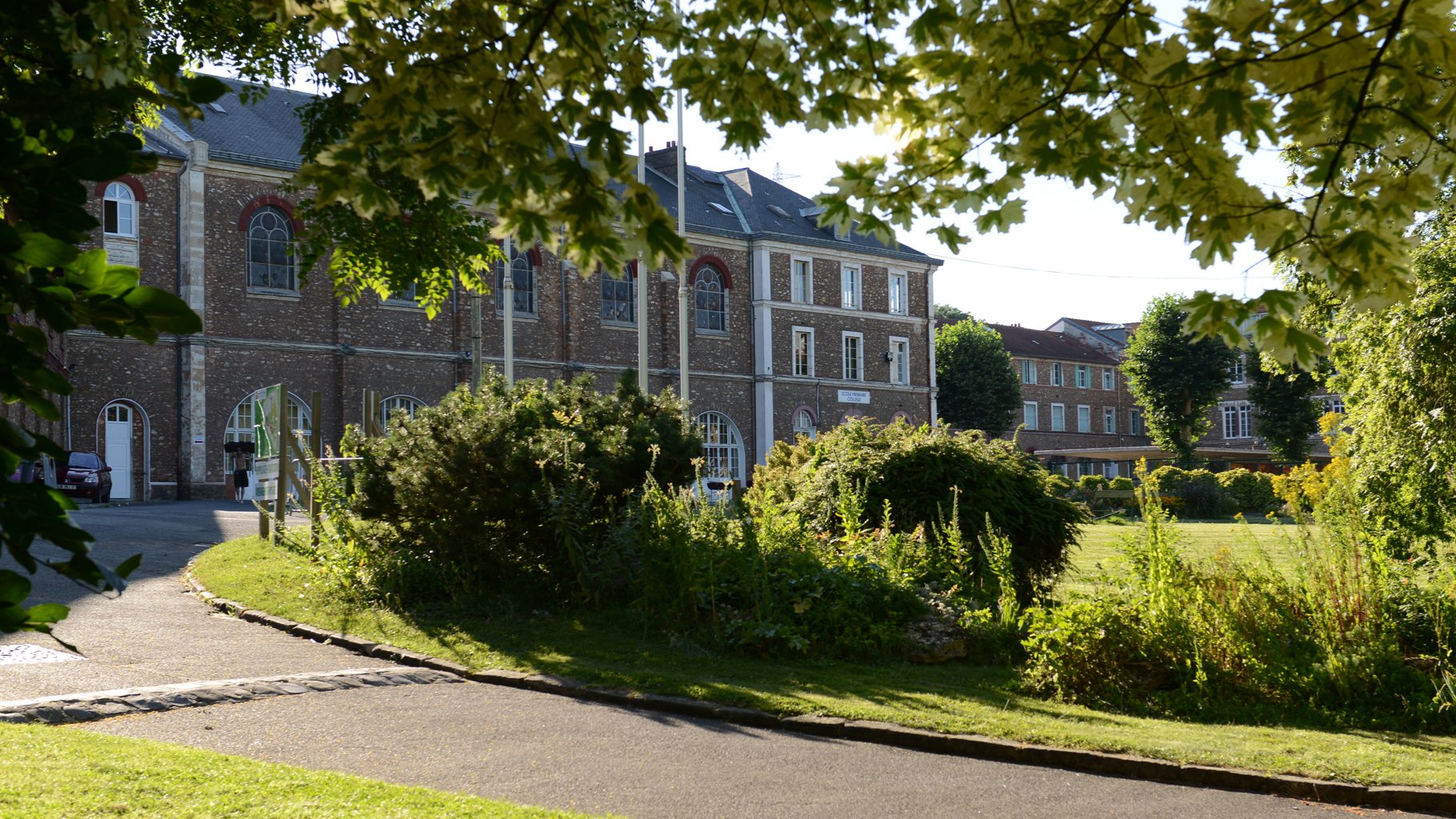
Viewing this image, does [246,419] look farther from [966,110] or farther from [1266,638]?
[966,110]

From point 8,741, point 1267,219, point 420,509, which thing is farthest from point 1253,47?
point 420,509

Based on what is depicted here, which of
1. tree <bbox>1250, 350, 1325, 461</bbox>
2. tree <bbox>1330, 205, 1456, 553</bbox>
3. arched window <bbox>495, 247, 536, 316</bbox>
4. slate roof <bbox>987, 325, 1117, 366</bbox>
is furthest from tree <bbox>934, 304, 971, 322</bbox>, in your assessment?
tree <bbox>1330, 205, 1456, 553</bbox>

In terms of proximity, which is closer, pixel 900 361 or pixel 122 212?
pixel 122 212

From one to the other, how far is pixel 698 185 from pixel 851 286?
7803 mm

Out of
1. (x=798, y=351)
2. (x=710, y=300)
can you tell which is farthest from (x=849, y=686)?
(x=798, y=351)

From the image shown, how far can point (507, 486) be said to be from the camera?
39.4 feet

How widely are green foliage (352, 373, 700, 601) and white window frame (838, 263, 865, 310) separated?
4094 centimetres

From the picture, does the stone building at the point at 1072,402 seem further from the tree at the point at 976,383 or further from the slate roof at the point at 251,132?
the slate roof at the point at 251,132

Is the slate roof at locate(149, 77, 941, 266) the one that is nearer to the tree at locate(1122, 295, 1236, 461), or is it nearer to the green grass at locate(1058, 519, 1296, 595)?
the tree at locate(1122, 295, 1236, 461)

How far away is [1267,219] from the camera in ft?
14.7

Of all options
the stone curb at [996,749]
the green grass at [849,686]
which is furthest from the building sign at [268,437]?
the stone curb at [996,749]

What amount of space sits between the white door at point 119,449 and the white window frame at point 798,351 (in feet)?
82.8

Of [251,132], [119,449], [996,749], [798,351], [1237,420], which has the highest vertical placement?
[251,132]

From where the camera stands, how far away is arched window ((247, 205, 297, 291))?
38000 mm
